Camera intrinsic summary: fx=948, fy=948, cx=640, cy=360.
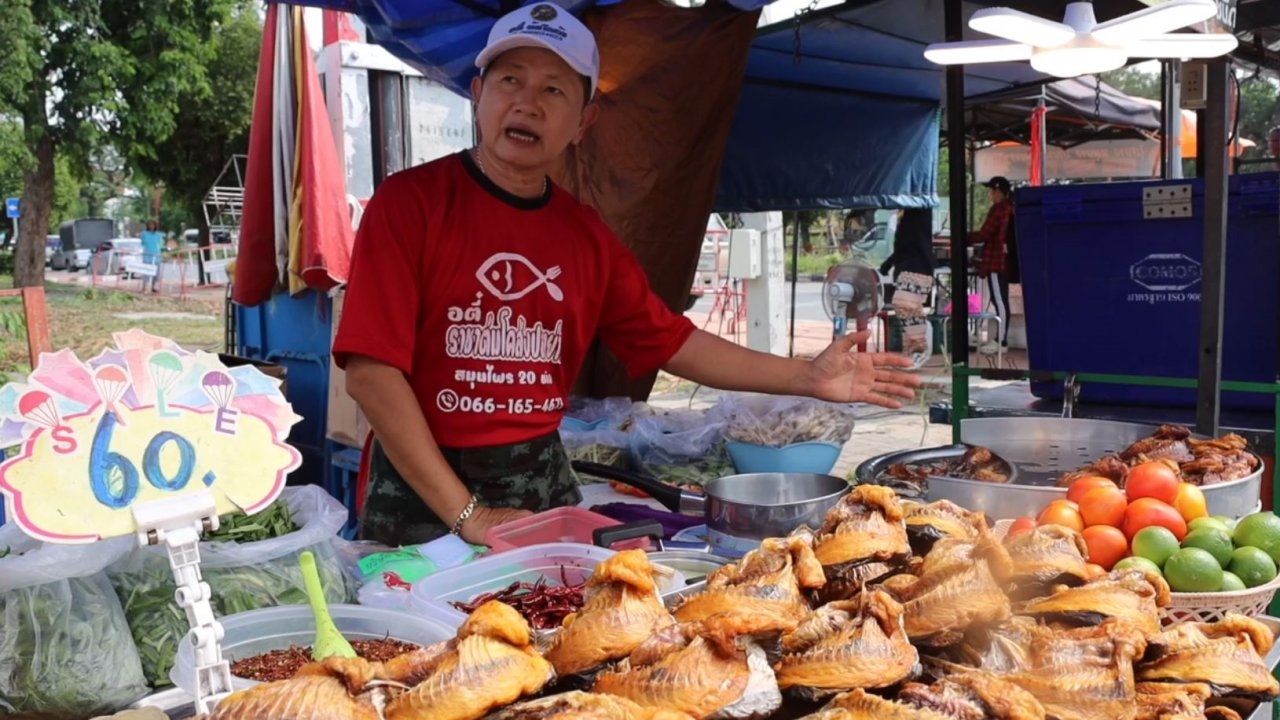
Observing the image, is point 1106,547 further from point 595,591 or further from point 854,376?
point 595,591

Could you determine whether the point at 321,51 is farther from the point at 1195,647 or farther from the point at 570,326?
the point at 1195,647

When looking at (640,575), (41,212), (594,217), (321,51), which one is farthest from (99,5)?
(640,575)

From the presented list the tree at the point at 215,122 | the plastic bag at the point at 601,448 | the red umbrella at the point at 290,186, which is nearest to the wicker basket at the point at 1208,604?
the plastic bag at the point at 601,448

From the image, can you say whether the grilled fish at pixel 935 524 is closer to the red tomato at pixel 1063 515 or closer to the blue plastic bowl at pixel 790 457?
the red tomato at pixel 1063 515

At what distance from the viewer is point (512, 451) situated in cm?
258

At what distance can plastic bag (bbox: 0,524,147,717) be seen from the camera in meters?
1.66

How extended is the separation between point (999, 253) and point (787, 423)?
8.43 metres

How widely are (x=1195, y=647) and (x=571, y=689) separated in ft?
2.67

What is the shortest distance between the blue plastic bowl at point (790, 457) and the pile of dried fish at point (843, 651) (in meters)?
1.83

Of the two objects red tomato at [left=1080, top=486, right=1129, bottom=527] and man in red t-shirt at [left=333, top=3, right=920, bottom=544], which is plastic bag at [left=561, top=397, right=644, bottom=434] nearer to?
man in red t-shirt at [left=333, top=3, right=920, bottom=544]

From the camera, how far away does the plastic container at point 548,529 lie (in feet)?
6.97

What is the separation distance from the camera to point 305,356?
5516mm

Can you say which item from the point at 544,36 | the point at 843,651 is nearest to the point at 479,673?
the point at 843,651

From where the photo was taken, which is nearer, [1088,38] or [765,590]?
[765,590]
